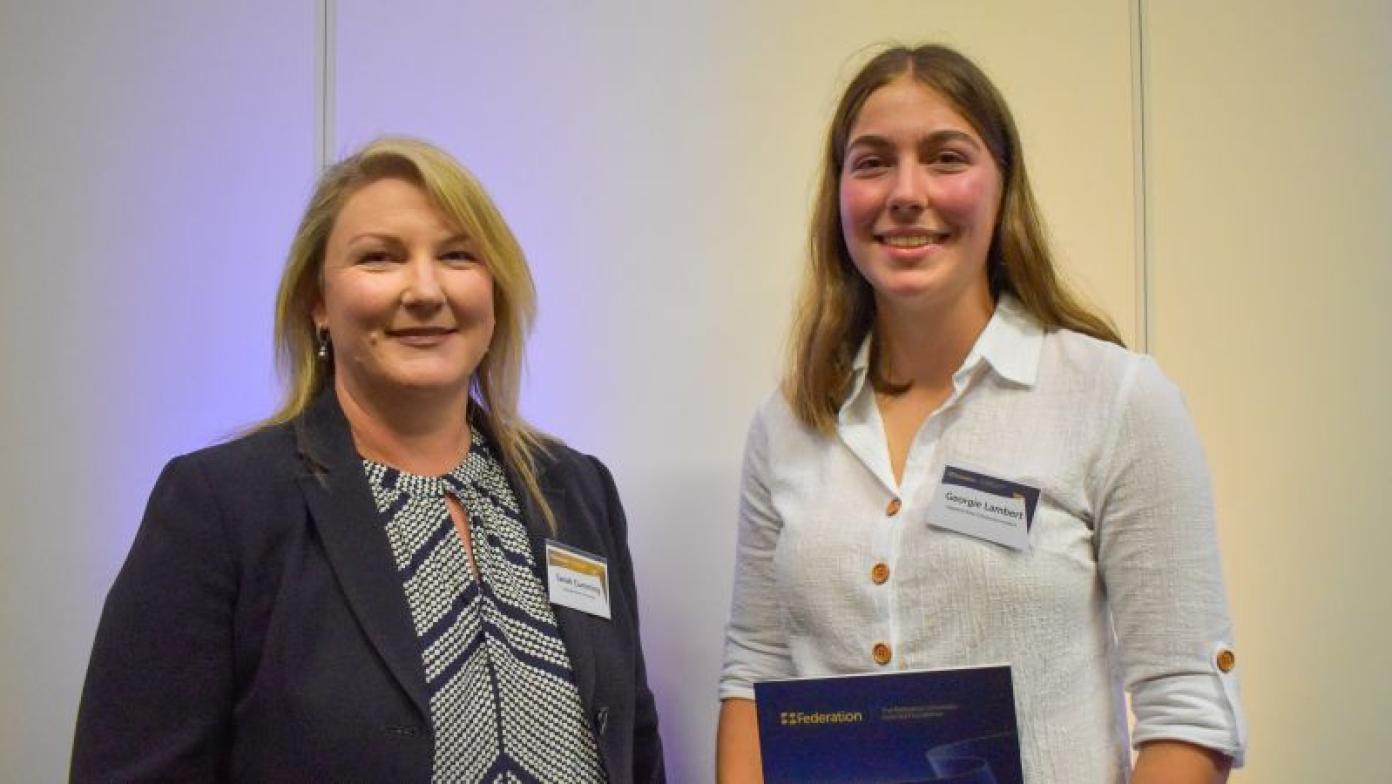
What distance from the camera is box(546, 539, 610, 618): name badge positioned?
2012 millimetres

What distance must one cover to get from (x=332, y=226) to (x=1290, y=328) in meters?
1.73

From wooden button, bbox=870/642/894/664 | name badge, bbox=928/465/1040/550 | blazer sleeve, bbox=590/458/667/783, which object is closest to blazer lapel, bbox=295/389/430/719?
blazer sleeve, bbox=590/458/667/783

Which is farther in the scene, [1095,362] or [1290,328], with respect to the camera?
[1290,328]

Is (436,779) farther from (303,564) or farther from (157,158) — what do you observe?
(157,158)

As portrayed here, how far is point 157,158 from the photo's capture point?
8.85 feet

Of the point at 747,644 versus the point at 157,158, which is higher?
the point at 157,158

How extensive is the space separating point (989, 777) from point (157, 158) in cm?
208

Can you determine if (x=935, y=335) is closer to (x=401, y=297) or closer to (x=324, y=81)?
(x=401, y=297)

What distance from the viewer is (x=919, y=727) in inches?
63.7

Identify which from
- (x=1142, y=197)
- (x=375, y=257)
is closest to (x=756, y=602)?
(x=375, y=257)

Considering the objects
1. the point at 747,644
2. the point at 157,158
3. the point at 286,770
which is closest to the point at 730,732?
the point at 747,644

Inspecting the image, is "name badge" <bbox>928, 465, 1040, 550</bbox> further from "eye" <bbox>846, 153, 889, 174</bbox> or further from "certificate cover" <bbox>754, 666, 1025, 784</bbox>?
"eye" <bbox>846, 153, 889, 174</bbox>

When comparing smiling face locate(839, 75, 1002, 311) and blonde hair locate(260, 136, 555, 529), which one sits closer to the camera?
smiling face locate(839, 75, 1002, 311)

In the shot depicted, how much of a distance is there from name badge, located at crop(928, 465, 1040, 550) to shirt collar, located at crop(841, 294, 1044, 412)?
0.16 m
